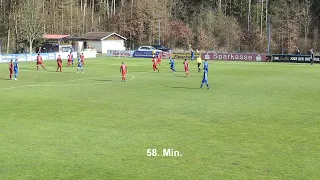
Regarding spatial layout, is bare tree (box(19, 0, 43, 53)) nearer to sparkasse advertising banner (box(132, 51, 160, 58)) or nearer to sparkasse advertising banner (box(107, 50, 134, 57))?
sparkasse advertising banner (box(107, 50, 134, 57))

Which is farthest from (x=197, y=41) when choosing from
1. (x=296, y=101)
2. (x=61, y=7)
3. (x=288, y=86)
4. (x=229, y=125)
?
(x=229, y=125)

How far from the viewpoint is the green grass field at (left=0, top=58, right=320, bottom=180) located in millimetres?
12453

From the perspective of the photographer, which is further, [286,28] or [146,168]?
[286,28]

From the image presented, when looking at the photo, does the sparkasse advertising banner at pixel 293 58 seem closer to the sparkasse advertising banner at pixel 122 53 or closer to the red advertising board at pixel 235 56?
the red advertising board at pixel 235 56

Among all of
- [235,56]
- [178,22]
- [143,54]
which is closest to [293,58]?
[235,56]

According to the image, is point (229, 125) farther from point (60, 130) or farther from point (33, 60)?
point (33, 60)

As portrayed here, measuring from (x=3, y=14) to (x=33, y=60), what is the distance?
29368 millimetres

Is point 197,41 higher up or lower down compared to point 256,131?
higher up

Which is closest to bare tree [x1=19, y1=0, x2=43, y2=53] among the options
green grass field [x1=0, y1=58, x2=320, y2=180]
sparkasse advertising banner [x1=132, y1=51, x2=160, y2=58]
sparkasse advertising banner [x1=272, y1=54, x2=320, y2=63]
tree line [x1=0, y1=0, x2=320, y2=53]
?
tree line [x1=0, y1=0, x2=320, y2=53]

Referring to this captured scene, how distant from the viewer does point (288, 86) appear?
106 feet

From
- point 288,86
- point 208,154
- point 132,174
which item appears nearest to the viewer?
point 132,174

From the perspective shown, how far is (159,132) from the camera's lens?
1702 cm

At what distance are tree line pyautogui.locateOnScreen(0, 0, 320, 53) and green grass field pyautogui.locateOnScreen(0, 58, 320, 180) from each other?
56.0 m

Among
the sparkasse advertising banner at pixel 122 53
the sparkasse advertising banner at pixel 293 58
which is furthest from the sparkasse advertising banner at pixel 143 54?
the sparkasse advertising banner at pixel 293 58
